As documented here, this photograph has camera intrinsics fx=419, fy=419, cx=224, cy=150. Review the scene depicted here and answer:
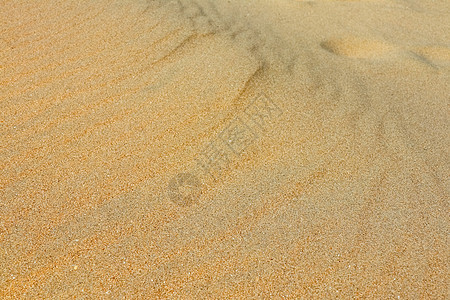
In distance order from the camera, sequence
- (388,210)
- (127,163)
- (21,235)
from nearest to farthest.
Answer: (21,235) → (388,210) → (127,163)

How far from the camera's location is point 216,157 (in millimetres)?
2078

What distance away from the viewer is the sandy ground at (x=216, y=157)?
64.0 inches

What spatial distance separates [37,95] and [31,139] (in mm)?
381

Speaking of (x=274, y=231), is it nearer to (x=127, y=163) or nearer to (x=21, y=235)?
(x=127, y=163)

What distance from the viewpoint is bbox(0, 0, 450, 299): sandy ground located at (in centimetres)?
163

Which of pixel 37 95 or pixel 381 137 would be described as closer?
pixel 381 137

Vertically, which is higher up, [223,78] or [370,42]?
[223,78]

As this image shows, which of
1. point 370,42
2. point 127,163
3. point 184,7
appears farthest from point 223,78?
point 370,42

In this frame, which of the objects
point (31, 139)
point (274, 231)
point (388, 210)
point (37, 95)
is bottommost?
point (388, 210)

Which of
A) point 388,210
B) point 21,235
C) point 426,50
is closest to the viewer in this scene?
point 21,235

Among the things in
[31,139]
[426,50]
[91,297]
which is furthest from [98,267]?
[426,50]

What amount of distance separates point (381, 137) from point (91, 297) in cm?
161

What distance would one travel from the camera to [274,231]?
176 centimetres

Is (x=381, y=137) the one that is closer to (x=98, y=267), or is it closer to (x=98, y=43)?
(x=98, y=267)
